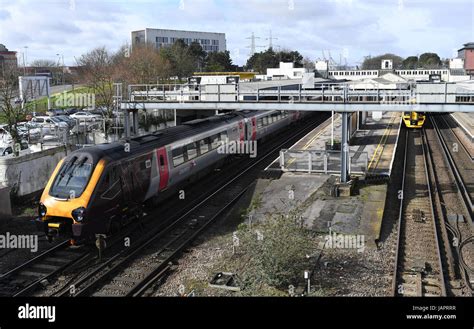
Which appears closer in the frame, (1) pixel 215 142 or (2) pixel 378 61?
(1) pixel 215 142

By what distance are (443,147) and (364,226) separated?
16.5 m

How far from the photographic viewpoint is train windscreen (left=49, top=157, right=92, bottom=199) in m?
12.6

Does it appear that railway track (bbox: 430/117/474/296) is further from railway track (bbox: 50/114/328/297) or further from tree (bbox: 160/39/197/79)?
tree (bbox: 160/39/197/79)

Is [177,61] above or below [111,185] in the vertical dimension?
above

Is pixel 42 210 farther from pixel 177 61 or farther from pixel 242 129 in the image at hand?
pixel 177 61

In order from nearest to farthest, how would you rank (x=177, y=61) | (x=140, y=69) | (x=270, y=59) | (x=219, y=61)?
(x=140, y=69)
(x=177, y=61)
(x=219, y=61)
(x=270, y=59)

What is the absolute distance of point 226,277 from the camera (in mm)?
11164

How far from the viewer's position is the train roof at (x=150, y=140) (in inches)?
529

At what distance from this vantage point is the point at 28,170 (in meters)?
19.0

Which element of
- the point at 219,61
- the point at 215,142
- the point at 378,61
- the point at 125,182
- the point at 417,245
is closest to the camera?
the point at 417,245

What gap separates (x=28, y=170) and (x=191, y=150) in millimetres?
6442

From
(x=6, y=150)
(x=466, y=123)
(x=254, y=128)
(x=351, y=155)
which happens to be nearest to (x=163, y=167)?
(x=351, y=155)

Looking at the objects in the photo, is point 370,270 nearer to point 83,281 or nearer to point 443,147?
point 83,281

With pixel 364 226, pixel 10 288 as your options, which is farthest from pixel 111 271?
pixel 364 226
